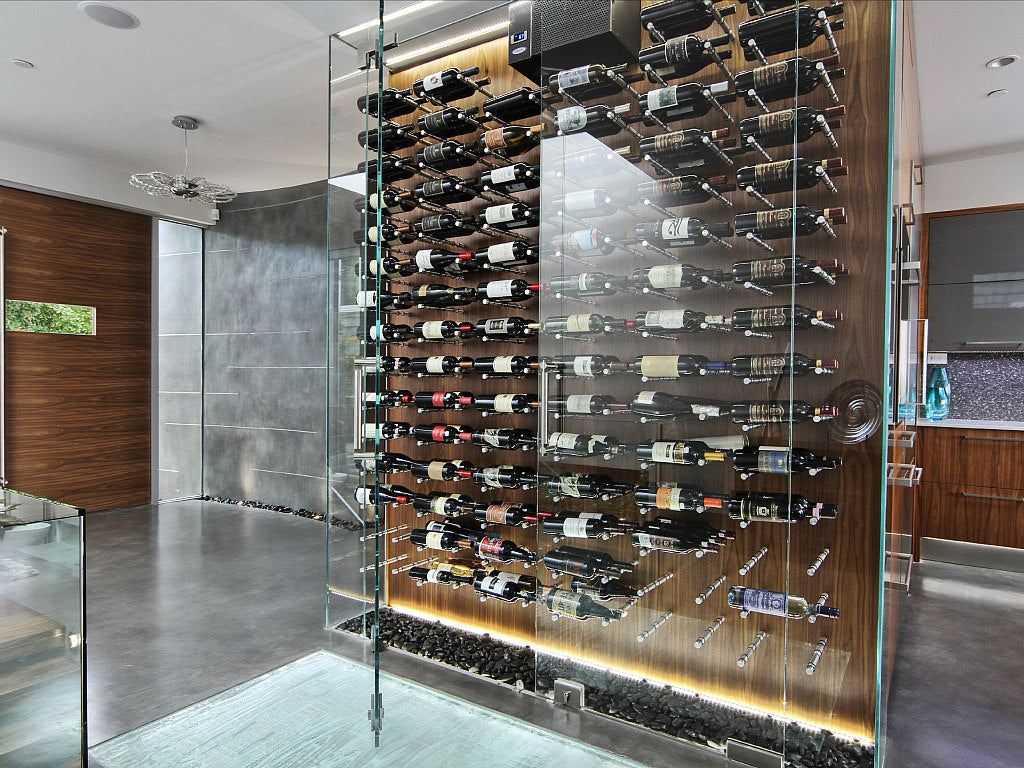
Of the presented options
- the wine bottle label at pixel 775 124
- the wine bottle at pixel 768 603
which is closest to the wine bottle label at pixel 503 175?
the wine bottle label at pixel 775 124

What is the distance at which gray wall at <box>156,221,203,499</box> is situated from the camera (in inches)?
247

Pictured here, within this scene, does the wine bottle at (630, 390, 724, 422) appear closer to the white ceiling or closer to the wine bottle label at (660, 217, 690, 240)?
the wine bottle label at (660, 217, 690, 240)

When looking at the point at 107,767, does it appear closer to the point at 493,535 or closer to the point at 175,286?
the point at 493,535

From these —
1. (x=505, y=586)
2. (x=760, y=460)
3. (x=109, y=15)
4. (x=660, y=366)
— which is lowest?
(x=505, y=586)

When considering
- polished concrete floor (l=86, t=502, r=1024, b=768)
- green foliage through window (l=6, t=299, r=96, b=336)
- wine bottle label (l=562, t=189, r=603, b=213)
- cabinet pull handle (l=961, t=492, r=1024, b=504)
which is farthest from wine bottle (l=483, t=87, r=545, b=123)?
green foliage through window (l=6, t=299, r=96, b=336)

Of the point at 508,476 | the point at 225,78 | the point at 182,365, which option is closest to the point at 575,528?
the point at 508,476

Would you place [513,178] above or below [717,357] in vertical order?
above

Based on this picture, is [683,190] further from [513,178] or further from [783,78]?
[513,178]

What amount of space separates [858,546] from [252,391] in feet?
17.7

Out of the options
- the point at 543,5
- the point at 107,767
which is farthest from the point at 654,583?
the point at 543,5

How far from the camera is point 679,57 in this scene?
5.95ft

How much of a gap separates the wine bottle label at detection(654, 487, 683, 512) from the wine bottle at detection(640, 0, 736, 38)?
1.35 meters

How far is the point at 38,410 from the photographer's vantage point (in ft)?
16.3

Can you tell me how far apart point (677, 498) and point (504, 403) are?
98cm
